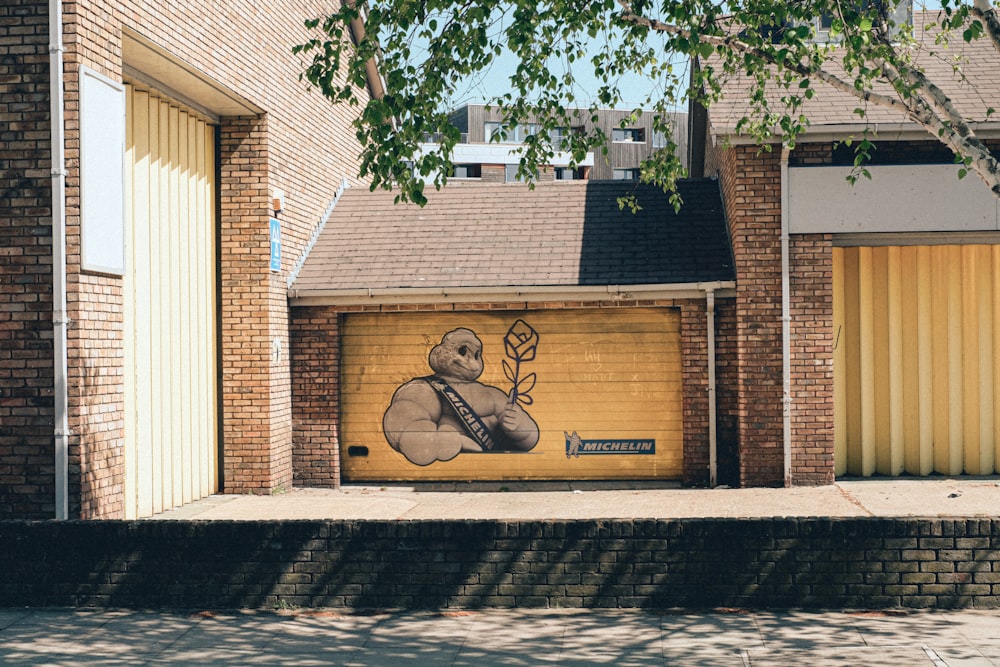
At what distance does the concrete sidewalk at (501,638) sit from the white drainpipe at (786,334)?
5612 millimetres

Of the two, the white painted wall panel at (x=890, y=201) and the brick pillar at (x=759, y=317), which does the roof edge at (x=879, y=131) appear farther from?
the brick pillar at (x=759, y=317)

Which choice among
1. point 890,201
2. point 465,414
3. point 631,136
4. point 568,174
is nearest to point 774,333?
point 890,201

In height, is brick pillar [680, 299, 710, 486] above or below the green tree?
below

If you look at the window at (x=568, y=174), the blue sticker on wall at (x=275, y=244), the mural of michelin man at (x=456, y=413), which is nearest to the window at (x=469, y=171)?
the window at (x=568, y=174)

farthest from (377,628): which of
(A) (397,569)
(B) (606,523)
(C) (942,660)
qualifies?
(C) (942,660)

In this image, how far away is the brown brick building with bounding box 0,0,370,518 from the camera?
8734 millimetres

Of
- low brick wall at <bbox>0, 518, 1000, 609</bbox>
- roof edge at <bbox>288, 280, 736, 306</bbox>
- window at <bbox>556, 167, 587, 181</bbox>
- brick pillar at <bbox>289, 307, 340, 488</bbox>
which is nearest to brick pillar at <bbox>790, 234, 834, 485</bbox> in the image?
roof edge at <bbox>288, 280, 736, 306</bbox>

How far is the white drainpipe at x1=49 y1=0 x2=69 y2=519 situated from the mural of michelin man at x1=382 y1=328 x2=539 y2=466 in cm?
573

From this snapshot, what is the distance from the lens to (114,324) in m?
9.41

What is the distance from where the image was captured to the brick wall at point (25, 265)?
28.7ft

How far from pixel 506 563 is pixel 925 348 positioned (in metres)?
8.53

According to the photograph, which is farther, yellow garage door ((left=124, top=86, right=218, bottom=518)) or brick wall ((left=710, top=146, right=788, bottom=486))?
brick wall ((left=710, top=146, right=788, bottom=486))

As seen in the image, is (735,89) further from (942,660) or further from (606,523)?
(942,660)

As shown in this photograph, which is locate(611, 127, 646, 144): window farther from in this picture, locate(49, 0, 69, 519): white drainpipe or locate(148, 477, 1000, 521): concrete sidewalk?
locate(49, 0, 69, 519): white drainpipe
